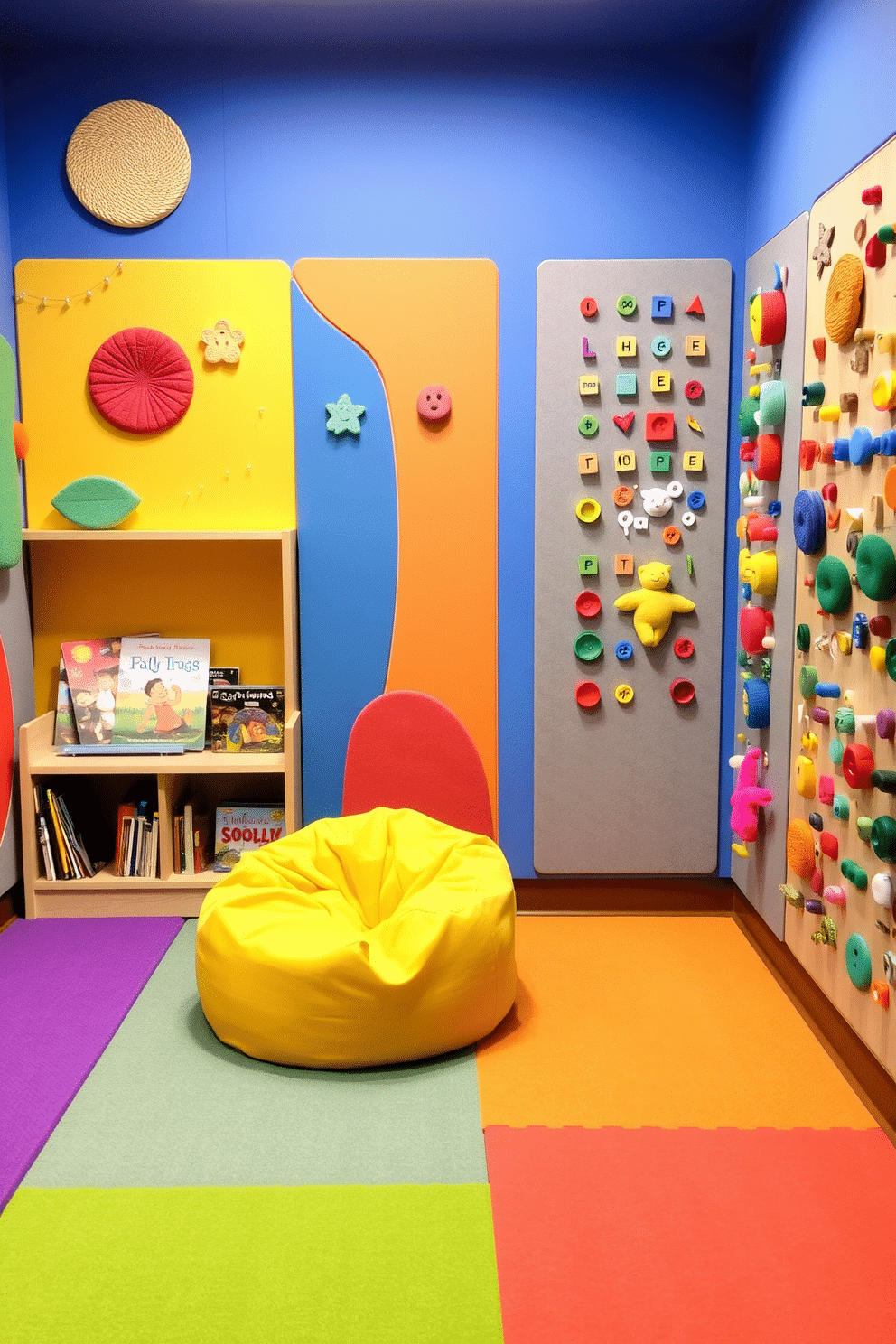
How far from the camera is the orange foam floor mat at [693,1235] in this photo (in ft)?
5.84

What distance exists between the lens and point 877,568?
2.20 m

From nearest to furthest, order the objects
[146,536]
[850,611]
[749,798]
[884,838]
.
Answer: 1. [884,838]
2. [850,611]
3. [749,798]
4. [146,536]

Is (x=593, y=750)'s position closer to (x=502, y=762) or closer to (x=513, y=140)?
(x=502, y=762)

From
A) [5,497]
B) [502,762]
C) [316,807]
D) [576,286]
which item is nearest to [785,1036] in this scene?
[502,762]

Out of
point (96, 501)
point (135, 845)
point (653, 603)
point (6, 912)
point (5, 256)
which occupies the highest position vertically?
point (5, 256)

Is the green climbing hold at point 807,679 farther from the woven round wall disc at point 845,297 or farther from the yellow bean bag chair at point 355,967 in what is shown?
the yellow bean bag chair at point 355,967

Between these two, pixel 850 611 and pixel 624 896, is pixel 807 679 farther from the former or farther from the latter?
pixel 624 896

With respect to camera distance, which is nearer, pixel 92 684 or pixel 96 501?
pixel 96 501

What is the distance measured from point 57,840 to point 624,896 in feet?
6.32

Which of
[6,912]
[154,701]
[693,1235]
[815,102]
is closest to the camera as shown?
[693,1235]

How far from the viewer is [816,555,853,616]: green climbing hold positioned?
97.3 inches

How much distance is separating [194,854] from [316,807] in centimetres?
44

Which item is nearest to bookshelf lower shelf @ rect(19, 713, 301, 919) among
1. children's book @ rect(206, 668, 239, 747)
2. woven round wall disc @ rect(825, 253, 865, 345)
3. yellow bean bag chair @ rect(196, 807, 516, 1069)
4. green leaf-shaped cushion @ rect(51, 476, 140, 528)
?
children's book @ rect(206, 668, 239, 747)

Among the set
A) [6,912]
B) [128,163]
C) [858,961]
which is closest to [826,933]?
[858,961]
